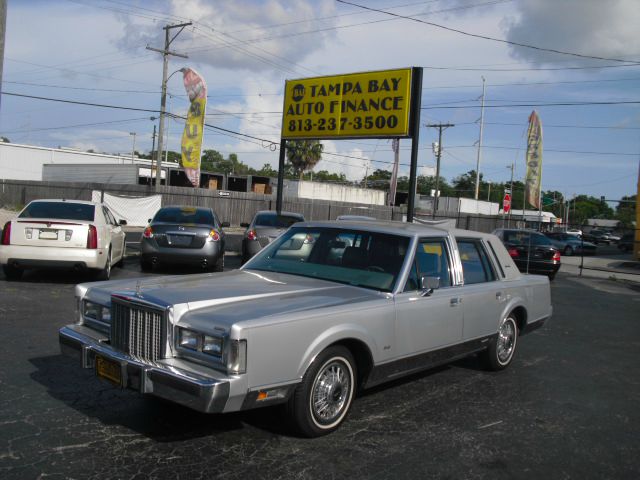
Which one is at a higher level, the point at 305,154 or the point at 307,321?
the point at 305,154

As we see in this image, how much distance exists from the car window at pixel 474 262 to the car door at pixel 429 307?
1.12ft

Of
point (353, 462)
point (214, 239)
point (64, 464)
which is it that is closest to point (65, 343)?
point (64, 464)

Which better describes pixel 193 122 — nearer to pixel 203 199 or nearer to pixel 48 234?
pixel 203 199

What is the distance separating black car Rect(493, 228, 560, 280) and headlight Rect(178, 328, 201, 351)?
48.5ft

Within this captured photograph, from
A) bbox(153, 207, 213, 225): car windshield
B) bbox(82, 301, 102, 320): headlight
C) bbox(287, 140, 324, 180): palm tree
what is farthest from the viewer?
bbox(287, 140, 324, 180): palm tree

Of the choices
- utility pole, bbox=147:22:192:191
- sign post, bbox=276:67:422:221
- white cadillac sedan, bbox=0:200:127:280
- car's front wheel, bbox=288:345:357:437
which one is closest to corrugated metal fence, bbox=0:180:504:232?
utility pole, bbox=147:22:192:191

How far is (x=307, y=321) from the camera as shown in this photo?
4004 millimetres

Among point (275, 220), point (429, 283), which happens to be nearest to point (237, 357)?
point (429, 283)

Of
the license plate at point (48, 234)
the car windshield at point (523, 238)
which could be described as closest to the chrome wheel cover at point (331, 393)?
the license plate at point (48, 234)

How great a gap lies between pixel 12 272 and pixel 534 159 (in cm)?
2194

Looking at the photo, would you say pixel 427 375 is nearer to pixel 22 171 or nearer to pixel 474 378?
pixel 474 378

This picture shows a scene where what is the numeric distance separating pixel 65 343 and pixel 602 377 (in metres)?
5.40

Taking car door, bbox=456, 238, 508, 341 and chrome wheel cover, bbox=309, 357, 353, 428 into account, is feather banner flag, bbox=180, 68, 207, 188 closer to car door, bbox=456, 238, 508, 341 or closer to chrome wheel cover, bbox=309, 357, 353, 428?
car door, bbox=456, 238, 508, 341

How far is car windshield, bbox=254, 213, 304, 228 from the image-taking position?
1495 cm
